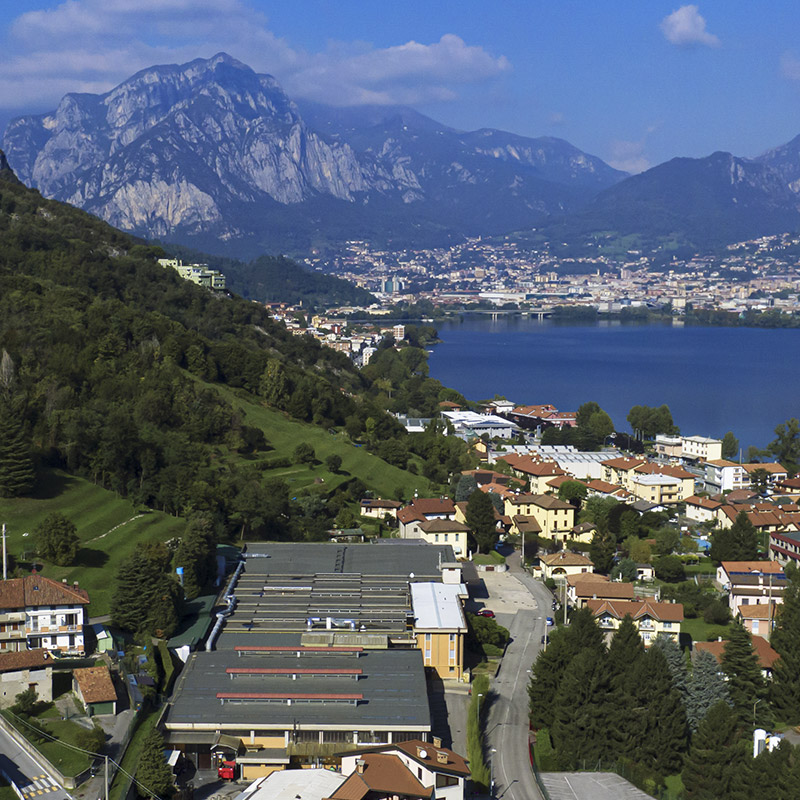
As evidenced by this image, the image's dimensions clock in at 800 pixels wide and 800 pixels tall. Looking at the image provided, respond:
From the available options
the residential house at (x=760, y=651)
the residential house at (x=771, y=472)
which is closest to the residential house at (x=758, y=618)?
the residential house at (x=760, y=651)

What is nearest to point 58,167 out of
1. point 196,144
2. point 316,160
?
point 196,144

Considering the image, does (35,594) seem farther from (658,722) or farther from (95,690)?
(658,722)

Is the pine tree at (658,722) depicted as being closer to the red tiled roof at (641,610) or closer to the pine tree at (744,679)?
the pine tree at (744,679)

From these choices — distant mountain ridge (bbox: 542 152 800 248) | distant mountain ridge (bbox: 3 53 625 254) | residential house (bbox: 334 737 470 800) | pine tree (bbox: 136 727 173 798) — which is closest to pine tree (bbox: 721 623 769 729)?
residential house (bbox: 334 737 470 800)

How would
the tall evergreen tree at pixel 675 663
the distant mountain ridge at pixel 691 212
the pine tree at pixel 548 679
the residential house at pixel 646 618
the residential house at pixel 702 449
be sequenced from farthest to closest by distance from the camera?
the distant mountain ridge at pixel 691 212 → the residential house at pixel 702 449 → the residential house at pixel 646 618 → the tall evergreen tree at pixel 675 663 → the pine tree at pixel 548 679

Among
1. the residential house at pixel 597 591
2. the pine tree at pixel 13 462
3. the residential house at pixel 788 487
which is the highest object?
the pine tree at pixel 13 462

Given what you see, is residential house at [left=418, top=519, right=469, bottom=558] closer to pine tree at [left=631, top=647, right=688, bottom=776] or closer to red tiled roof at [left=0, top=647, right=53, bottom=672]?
pine tree at [left=631, top=647, right=688, bottom=776]
